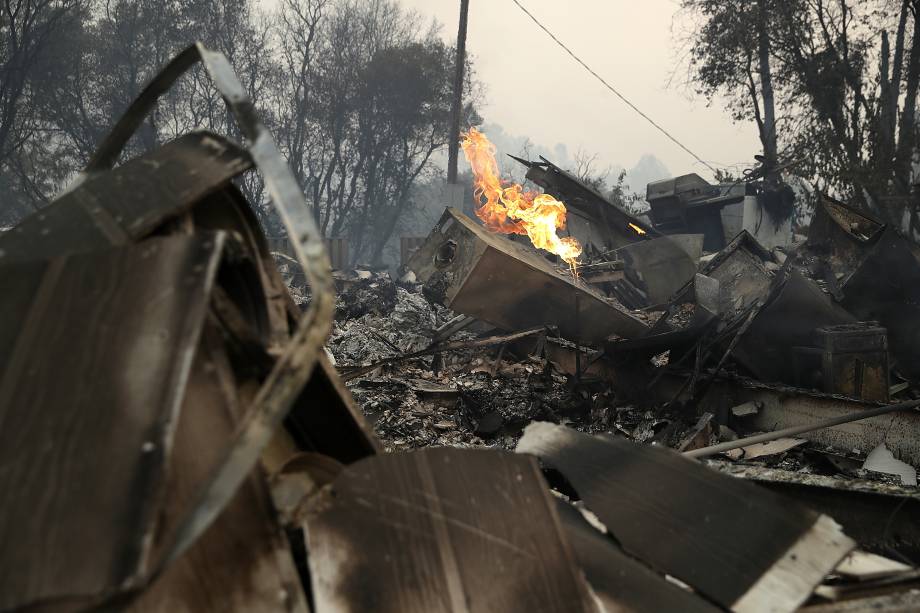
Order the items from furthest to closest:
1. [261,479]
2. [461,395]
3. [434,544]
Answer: [461,395], [434,544], [261,479]

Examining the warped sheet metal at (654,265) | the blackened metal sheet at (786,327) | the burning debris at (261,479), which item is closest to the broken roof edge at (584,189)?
the warped sheet metal at (654,265)

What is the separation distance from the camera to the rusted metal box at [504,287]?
24.4 feet

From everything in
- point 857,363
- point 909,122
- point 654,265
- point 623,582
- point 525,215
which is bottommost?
point 909,122

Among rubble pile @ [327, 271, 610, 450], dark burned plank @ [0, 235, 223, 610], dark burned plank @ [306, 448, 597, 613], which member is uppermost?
dark burned plank @ [0, 235, 223, 610]

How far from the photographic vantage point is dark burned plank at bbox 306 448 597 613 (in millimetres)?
1483

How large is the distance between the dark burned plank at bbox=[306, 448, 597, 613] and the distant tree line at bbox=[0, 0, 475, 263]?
71.0ft

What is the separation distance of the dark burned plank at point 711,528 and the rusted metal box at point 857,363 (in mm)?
4455

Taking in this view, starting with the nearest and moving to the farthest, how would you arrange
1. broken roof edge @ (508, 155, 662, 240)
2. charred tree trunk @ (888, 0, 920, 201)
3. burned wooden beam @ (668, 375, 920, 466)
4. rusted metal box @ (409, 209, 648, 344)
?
burned wooden beam @ (668, 375, 920, 466)
rusted metal box @ (409, 209, 648, 344)
charred tree trunk @ (888, 0, 920, 201)
broken roof edge @ (508, 155, 662, 240)

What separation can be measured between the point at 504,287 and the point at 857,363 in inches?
148

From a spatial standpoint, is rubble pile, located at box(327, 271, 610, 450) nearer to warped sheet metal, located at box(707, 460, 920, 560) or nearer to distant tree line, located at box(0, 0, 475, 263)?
warped sheet metal, located at box(707, 460, 920, 560)

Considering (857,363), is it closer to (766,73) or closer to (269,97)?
(766,73)

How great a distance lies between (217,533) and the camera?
1272mm

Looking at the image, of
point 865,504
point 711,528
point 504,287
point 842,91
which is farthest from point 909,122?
point 711,528

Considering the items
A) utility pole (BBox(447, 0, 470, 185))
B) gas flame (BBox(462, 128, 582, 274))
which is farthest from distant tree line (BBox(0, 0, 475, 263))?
gas flame (BBox(462, 128, 582, 274))
